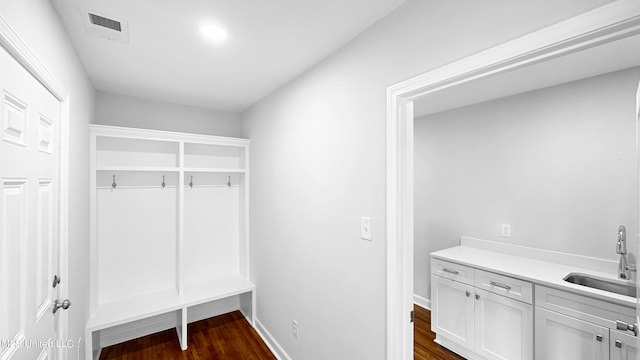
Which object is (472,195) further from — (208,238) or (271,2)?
(208,238)

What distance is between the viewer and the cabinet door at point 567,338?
1.74 m

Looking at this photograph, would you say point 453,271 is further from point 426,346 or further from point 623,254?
point 623,254

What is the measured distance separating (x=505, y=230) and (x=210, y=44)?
3.06 meters

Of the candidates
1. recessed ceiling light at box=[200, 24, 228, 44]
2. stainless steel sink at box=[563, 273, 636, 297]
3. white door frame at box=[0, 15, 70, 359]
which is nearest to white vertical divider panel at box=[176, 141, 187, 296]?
white door frame at box=[0, 15, 70, 359]

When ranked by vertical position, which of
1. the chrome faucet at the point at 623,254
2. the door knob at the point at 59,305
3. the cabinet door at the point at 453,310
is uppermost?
the chrome faucet at the point at 623,254

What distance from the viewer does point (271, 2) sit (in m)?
1.34

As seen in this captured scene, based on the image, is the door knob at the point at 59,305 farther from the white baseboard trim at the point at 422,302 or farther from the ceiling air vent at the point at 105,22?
the white baseboard trim at the point at 422,302

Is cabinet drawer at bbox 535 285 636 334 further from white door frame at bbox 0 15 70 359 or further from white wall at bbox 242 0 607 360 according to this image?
white door frame at bbox 0 15 70 359

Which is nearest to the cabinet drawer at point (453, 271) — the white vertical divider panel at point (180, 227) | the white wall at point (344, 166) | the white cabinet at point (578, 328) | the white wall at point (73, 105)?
the white cabinet at point (578, 328)

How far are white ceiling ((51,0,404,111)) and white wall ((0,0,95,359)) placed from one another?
0.48 ft

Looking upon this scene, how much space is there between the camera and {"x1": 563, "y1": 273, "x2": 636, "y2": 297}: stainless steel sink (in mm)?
1893

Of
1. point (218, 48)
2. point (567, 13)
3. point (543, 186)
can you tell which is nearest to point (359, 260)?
point (567, 13)

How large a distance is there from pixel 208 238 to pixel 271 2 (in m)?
2.65

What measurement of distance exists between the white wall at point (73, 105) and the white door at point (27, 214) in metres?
0.16
